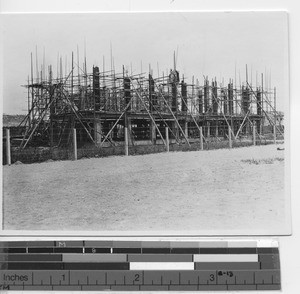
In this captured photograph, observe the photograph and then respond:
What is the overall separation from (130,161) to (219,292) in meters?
0.33

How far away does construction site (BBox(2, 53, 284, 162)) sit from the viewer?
110 cm

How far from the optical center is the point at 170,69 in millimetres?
1088

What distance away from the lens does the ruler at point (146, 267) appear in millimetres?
1061

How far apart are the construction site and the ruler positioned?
21 centimetres

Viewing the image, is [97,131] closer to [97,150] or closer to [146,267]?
[97,150]

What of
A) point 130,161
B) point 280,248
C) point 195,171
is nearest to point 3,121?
point 130,161

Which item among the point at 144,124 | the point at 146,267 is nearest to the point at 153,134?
the point at 144,124

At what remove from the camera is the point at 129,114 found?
111 centimetres

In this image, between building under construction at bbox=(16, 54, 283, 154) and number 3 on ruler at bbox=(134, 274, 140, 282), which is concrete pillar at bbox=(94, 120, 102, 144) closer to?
building under construction at bbox=(16, 54, 283, 154)

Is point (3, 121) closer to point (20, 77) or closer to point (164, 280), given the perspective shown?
point (20, 77)

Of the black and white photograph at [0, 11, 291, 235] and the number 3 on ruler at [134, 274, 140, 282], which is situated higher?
the black and white photograph at [0, 11, 291, 235]

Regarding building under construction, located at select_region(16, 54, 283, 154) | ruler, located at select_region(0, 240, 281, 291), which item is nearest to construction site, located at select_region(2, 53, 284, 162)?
building under construction, located at select_region(16, 54, 283, 154)

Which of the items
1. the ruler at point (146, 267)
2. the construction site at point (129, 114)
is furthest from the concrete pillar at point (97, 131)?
the ruler at point (146, 267)

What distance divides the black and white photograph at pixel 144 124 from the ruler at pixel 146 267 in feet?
0.12
